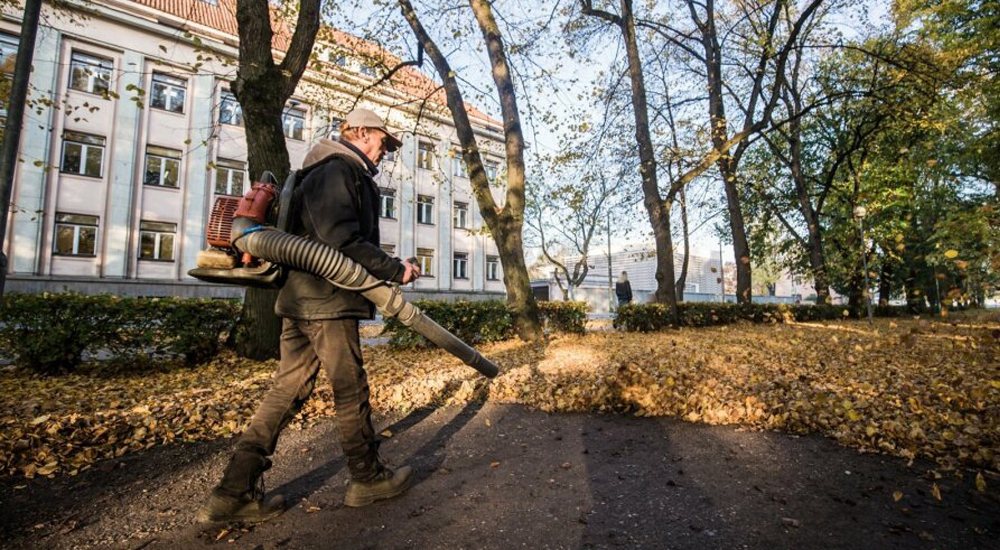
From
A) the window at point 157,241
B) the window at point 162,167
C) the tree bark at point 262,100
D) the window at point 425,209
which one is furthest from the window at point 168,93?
the tree bark at point 262,100

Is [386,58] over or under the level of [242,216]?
over

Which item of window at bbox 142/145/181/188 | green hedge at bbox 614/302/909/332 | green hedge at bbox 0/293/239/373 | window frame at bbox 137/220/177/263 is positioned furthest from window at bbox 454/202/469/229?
green hedge at bbox 0/293/239/373

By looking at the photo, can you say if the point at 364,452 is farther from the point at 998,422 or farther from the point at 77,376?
the point at 77,376

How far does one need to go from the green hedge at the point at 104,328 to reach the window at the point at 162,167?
62.2 ft

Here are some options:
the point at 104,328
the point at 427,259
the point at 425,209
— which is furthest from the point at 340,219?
the point at 425,209

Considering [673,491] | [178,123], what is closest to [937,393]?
[673,491]

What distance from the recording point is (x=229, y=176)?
23609 millimetres

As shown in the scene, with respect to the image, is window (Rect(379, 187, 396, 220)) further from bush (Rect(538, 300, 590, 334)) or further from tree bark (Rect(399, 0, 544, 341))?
bush (Rect(538, 300, 590, 334))

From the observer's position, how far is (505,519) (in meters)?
2.47

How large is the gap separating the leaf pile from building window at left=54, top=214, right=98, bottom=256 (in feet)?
60.4

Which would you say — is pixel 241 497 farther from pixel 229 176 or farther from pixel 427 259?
pixel 427 259

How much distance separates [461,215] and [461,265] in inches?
147

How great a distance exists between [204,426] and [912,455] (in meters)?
5.53

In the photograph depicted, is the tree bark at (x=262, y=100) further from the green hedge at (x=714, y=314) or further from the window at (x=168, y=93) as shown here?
the window at (x=168, y=93)
